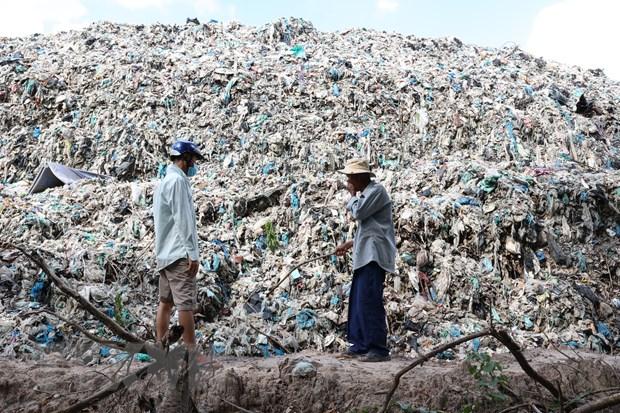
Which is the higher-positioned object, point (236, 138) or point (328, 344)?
point (236, 138)

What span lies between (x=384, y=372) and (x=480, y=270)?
225 centimetres

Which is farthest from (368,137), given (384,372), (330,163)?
(384,372)

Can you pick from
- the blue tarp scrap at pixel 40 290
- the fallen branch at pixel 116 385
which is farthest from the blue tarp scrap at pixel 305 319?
the fallen branch at pixel 116 385

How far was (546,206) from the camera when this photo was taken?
19.0 ft

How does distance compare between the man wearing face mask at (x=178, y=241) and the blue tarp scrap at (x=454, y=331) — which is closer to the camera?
the man wearing face mask at (x=178, y=241)

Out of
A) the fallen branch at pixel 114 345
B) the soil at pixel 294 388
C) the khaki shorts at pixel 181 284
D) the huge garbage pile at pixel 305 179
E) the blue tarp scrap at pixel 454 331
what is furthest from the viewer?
the huge garbage pile at pixel 305 179

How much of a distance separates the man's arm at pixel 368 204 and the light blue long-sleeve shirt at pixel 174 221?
3.10 ft

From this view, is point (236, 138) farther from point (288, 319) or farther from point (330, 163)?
point (288, 319)

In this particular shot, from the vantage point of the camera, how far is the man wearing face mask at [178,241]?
3217mm

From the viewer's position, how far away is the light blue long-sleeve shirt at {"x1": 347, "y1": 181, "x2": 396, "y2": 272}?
138 inches

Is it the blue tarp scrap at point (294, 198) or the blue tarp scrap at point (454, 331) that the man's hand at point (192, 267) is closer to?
the blue tarp scrap at point (454, 331)

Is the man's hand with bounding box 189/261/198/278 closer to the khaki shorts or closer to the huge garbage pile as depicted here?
the khaki shorts

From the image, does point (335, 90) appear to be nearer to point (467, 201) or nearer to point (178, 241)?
point (467, 201)

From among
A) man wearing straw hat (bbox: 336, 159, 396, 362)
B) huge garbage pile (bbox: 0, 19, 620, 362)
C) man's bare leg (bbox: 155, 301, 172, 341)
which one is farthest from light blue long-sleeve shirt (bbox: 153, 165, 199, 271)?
man wearing straw hat (bbox: 336, 159, 396, 362)
